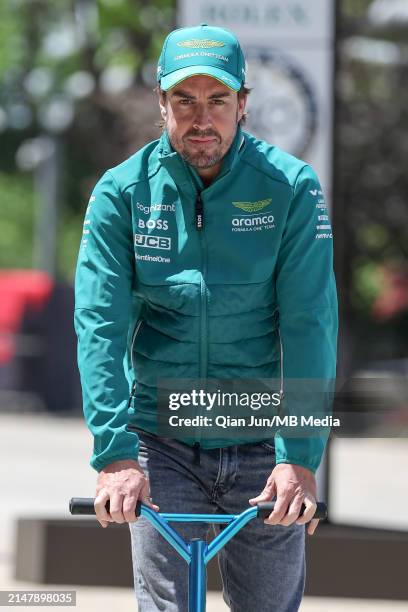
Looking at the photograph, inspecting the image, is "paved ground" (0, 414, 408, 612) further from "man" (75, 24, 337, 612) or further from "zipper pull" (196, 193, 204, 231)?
"zipper pull" (196, 193, 204, 231)

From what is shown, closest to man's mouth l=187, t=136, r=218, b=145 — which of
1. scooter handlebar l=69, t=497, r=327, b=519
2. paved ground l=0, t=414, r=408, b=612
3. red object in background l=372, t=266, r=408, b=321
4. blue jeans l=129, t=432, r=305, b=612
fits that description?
blue jeans l=129, t=432, r=305, b=612

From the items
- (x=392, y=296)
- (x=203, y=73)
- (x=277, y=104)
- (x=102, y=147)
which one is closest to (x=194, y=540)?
(x=203, y=73)

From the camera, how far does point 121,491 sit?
2.97m

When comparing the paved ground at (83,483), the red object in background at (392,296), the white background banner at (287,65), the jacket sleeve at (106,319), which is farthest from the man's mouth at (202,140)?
the red object in background at (392,296)

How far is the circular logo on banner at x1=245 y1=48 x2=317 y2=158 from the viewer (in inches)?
285

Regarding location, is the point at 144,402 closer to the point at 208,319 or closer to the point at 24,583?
the point at 208,319

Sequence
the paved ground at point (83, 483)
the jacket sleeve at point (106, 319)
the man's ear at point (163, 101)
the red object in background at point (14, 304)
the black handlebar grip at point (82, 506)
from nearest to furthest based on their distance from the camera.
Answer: the black handlebar grip at point (82, 506), the jacket sleeve at point (106, 319), the man's ear at point (163, 101), the paved ground at point (83, 483), the red object in background at point (14, 304)

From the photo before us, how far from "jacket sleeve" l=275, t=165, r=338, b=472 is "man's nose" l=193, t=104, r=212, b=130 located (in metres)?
0.29

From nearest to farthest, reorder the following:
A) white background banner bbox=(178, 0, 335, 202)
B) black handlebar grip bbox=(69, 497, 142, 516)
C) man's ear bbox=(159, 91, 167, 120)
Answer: black handlebar grip bbox=(69, 497, 142, 516)
man's ear bbox=(159, 91, 167, 120)
white background banner bbox=(178, 0, 335, 202)

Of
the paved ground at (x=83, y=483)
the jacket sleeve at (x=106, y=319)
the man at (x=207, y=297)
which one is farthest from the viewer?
the paved ground at (x=83, y=483)

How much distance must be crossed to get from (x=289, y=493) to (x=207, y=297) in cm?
52

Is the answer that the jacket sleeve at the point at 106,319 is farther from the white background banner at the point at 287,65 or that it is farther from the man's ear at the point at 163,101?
the white background banner at the point at 287,65

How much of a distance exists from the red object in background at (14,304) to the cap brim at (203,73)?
49.1ft

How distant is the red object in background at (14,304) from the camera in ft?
59.8
